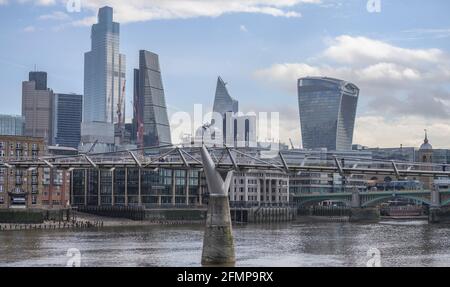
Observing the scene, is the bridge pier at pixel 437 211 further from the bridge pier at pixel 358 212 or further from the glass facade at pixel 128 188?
the glass facade at pixel 128 188

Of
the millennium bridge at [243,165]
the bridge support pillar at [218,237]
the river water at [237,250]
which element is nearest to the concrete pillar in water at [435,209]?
the millennium bridge at [243,165]

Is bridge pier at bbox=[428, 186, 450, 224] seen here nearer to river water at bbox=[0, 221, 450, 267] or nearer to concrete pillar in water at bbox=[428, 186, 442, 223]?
concrete pillar in water at bbox=[428, 186, 442, 223]

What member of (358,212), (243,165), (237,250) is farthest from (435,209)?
(243,165)

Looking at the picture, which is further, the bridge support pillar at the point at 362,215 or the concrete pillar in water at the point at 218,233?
the bridge support pillar at the point at 362,215

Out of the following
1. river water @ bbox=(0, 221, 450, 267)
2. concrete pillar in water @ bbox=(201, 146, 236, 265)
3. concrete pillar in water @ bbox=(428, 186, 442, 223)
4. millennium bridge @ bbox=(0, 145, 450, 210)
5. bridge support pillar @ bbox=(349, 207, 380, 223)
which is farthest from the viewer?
bridge support pillar @ bbox=(349, 207, 380, 223)

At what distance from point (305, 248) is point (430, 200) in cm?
7620

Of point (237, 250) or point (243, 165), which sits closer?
point (243, 165)

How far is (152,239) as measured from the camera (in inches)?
3182

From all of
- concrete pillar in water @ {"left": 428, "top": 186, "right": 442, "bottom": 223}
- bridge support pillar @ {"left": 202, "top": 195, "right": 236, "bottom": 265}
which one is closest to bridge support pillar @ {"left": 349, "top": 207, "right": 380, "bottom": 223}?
concrete pillar in water @ {"left": 428, "top": 186, "right": 442, "bottom": 223}

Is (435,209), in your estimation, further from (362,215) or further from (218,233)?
(218,233)

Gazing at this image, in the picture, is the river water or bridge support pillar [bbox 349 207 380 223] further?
bridge support pillar [bbox 349 207 380 223]

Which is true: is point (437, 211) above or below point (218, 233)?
above
